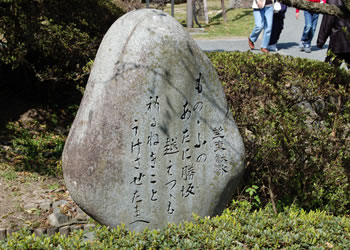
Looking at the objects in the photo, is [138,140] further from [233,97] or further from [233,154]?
[233,97]

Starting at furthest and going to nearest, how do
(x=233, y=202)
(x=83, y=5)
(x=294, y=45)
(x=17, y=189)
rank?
(x=294, y=45) → (x=83, y=5) → (x=17, y=189) → (x=233, y=202)

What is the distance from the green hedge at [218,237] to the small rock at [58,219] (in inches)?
63.8

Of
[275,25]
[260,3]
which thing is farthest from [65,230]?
[275,25]

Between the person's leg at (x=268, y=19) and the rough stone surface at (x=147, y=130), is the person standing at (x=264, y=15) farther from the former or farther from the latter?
the rough stone surface at (x=147, y=130)

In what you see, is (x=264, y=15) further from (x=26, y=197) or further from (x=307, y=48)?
(x=26, y=197)

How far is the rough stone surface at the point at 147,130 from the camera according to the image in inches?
139

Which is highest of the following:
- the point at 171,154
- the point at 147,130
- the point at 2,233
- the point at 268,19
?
the point at 268,19

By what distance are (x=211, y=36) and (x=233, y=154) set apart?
474 inches

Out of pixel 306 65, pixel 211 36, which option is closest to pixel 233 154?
pixel 306 65

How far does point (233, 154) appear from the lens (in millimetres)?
4055

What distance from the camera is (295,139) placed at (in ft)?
16.2

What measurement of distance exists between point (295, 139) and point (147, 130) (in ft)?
6.57

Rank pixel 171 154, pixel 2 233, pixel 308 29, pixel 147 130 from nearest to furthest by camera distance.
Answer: pixel 147 130 → pixel 171 154 → pixel 2 233 → pixel 308 29

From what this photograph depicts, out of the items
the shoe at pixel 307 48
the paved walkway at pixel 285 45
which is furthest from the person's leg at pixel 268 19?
the shoe at pixel 307 48
